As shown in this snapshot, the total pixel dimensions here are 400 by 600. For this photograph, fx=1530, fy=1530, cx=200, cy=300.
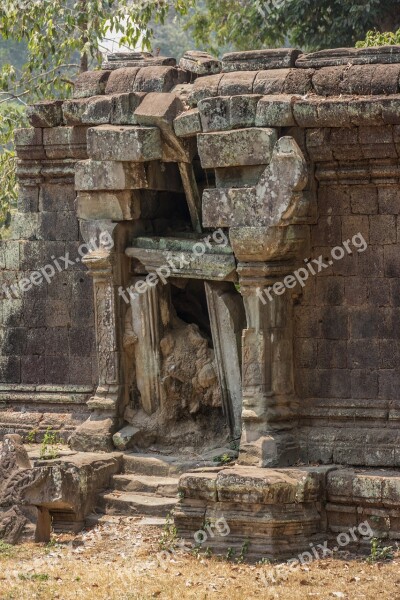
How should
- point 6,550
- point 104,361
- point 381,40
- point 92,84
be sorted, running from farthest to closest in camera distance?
point 381,40, point 92,84, point 104,361, point 6,550

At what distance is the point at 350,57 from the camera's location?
13891 mm

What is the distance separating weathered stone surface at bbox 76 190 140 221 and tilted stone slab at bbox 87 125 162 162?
0.40 metres

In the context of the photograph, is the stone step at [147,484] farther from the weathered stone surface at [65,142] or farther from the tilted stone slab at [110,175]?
the weathered stone surface at [65,142]

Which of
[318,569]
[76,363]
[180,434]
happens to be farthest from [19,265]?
[318,569]

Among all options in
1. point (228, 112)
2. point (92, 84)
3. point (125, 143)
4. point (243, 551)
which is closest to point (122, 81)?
point (92, 84)

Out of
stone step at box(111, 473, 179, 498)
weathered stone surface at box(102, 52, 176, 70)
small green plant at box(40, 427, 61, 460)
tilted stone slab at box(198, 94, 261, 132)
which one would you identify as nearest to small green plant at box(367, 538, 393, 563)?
stone step at box(111, 473, 179, 498)

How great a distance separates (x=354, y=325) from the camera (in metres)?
14.0

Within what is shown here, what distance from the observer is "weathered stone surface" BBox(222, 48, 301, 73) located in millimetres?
14211

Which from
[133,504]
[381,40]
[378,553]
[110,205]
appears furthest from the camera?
[381,40]

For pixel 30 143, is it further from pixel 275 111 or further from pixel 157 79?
pixel 275 111

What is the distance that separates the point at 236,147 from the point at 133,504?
11.3 ft

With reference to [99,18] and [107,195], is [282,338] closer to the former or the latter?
[107,195]

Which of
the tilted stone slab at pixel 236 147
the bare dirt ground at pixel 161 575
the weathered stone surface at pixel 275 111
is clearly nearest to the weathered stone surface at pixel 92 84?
the tilted stone slab at pixel 236 147

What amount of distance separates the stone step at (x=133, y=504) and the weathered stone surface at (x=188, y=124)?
3.43m
